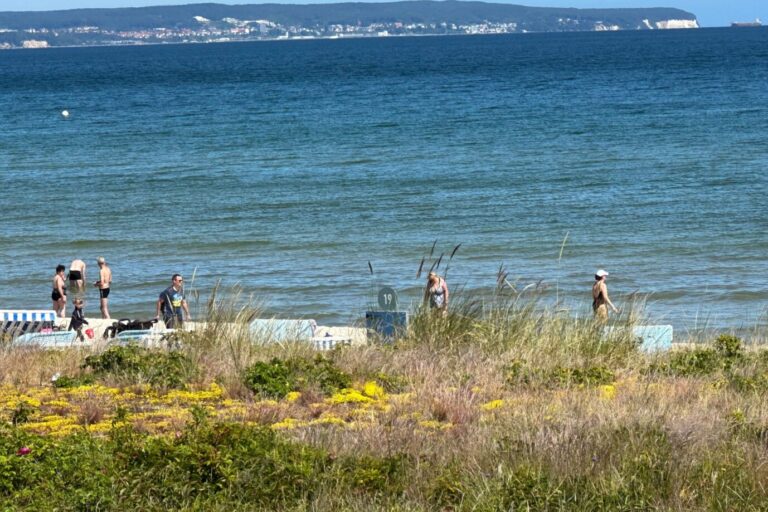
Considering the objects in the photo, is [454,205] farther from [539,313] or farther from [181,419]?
[181,419]

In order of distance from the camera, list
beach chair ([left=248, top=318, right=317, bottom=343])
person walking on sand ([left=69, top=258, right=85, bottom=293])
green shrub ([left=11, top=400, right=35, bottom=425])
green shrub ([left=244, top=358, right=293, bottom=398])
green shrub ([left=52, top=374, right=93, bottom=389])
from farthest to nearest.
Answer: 1. person walking on sand ([left=69, top=258, right=85, bottom=293])
2. beach chair ([left=248, top=318, right=317, bottom=343])
3. green shrub ([left=52, top=374, right=93, bottom=389])
4. green shrub ([left=244, top=358, right=293, bottom=398])
5. green shrub ([left=11, top=400, right=35, bottom=425])

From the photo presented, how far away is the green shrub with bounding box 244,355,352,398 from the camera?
8.21 m

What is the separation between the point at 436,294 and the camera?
12320mm

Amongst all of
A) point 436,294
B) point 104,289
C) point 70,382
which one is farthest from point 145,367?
point 104,289

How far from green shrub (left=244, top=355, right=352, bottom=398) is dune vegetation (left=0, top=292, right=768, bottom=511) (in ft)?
0.05

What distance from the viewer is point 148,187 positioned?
3362cm

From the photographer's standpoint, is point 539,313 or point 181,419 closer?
point 181,419

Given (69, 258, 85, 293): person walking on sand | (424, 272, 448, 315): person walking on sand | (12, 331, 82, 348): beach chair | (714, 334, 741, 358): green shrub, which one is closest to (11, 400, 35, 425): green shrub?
(424, 272, 448, 315): person walking on sand

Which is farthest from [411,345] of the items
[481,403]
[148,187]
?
[148,187]

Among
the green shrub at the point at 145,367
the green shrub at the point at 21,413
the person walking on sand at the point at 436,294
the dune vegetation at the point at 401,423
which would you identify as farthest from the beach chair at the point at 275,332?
the green shrub at the point at 21,413

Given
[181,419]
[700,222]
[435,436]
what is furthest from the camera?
[700,222]

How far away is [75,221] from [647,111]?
33.5 meters

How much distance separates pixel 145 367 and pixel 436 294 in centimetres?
430

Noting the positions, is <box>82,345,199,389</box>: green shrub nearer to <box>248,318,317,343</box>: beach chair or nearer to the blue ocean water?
<box>248,318,317,343</box>: beach chair
